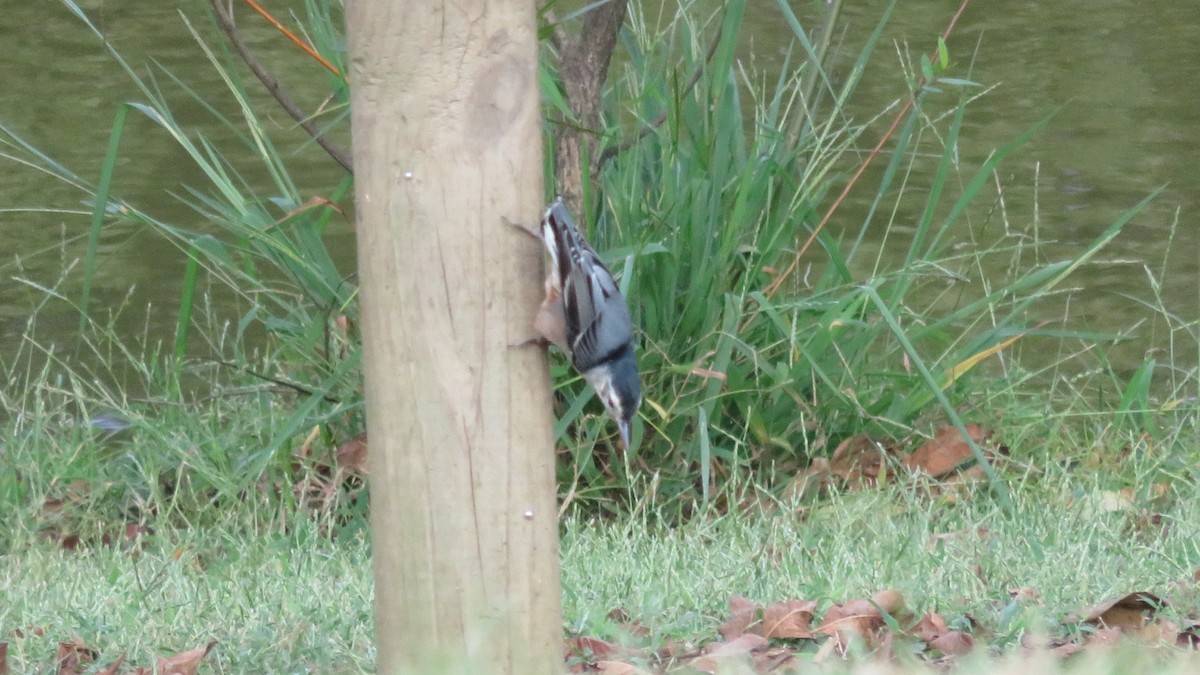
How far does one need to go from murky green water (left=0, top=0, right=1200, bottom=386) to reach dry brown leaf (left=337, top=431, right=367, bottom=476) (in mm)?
1864

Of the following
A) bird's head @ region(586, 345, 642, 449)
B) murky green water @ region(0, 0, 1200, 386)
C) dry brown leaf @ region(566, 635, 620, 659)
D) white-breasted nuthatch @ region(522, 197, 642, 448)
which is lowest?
murky green water @ region(0, 0, 1200, 386)

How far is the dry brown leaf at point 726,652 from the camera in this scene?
288cm

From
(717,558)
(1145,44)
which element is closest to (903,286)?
(717,558)

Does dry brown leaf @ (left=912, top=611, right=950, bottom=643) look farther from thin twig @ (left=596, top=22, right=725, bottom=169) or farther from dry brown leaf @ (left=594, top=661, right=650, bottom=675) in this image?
thin twig @ (left=596, top=22, right=725, bottom=169)

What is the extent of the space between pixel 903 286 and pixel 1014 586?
152cm

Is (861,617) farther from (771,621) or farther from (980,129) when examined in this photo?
(980,129)

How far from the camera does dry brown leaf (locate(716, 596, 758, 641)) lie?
3.13 meters

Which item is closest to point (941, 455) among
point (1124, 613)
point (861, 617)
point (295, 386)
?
point (1124, 613)

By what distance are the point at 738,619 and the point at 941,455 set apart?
5.92 ft

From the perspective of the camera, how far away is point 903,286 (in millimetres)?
4773

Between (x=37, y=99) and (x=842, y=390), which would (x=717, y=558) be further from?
(x=37, y=99)

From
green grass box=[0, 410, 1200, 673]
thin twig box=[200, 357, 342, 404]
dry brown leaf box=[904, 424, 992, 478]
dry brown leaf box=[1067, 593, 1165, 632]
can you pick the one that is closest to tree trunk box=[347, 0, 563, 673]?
green grass box=[0, 410, 1200, 673]

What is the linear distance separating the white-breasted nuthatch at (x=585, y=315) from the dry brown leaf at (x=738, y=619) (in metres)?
0.48

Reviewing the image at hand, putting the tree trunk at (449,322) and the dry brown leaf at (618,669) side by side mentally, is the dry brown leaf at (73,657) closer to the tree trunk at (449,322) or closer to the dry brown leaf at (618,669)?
the tree trunk at (449,322)
